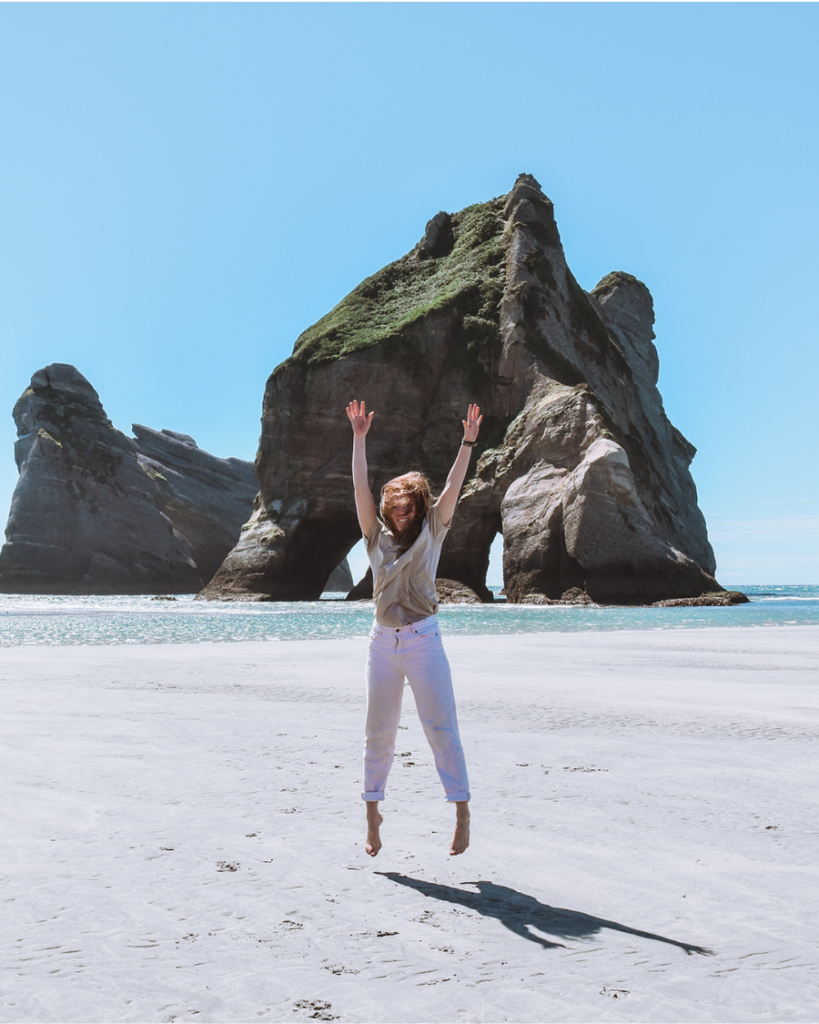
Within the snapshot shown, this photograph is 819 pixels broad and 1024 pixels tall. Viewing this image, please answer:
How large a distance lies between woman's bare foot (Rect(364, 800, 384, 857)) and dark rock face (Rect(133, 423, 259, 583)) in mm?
95972

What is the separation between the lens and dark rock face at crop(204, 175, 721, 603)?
46.1 m

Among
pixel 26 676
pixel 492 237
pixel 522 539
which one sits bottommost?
pixel 26 676

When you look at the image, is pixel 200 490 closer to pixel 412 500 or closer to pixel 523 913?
pixel 412 500

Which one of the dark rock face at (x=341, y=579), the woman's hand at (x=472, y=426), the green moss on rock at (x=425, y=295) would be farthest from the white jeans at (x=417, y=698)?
the dark rock face at (x=341, y=579)

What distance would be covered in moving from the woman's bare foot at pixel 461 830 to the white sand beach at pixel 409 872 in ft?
0.21

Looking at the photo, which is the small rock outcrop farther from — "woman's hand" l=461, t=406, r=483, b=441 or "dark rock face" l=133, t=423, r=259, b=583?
"woman's hand" l=461, t=406, r=483, b=441

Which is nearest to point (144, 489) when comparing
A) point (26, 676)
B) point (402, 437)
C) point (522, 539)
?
point (402, 437)

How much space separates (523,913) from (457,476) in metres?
2.02

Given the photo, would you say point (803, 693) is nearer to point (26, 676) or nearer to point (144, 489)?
point (26, 676)

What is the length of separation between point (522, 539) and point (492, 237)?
26667mm

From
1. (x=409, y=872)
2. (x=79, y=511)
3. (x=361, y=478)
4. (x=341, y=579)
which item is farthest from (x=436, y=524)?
(x=341, y=579)

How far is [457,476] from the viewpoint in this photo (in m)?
4.29

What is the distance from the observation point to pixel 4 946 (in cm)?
280

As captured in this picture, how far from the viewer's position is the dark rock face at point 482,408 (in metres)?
46.1
